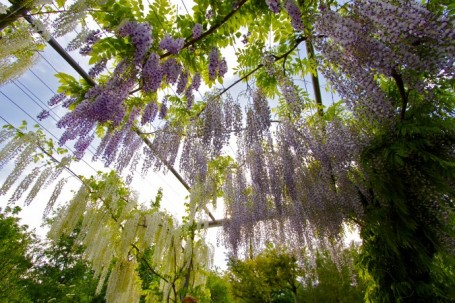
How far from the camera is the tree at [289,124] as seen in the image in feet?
7.21

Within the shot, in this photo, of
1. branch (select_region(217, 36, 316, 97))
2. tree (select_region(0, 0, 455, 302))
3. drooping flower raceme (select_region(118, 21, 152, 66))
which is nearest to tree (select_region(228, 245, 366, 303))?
tree (select_region(0, 0, 455, 302))

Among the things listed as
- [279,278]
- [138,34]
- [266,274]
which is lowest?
[138,34]

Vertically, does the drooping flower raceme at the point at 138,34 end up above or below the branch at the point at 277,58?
below

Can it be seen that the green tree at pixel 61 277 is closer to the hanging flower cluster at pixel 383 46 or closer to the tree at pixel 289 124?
the tree at pixel 289 124

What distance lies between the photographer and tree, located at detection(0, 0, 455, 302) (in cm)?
220

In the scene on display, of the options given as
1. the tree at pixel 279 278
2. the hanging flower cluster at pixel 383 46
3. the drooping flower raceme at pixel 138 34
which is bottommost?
the hanging flower cluster at pixel 383 46

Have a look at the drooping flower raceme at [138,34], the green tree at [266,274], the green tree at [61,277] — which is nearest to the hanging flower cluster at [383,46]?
the drooping flower raceme at [138,34]

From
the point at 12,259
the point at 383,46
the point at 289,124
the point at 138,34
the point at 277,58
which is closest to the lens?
the point at 383,46

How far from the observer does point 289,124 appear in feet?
14.6

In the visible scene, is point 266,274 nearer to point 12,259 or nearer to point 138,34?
point 12,259

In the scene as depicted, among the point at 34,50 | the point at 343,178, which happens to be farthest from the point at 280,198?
the point at 34,50

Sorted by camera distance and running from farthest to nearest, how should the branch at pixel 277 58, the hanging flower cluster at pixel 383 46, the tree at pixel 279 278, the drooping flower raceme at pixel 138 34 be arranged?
1. the tree at pixel 279 278
2. the branch at pixel 277 58
3. the drooping flower raceme at pixel 138 34
4. the hanging flower cluster at pixel 383 46

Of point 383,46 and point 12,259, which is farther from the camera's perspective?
point 12,259

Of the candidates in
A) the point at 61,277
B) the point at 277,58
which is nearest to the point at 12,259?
the point at 61,277
